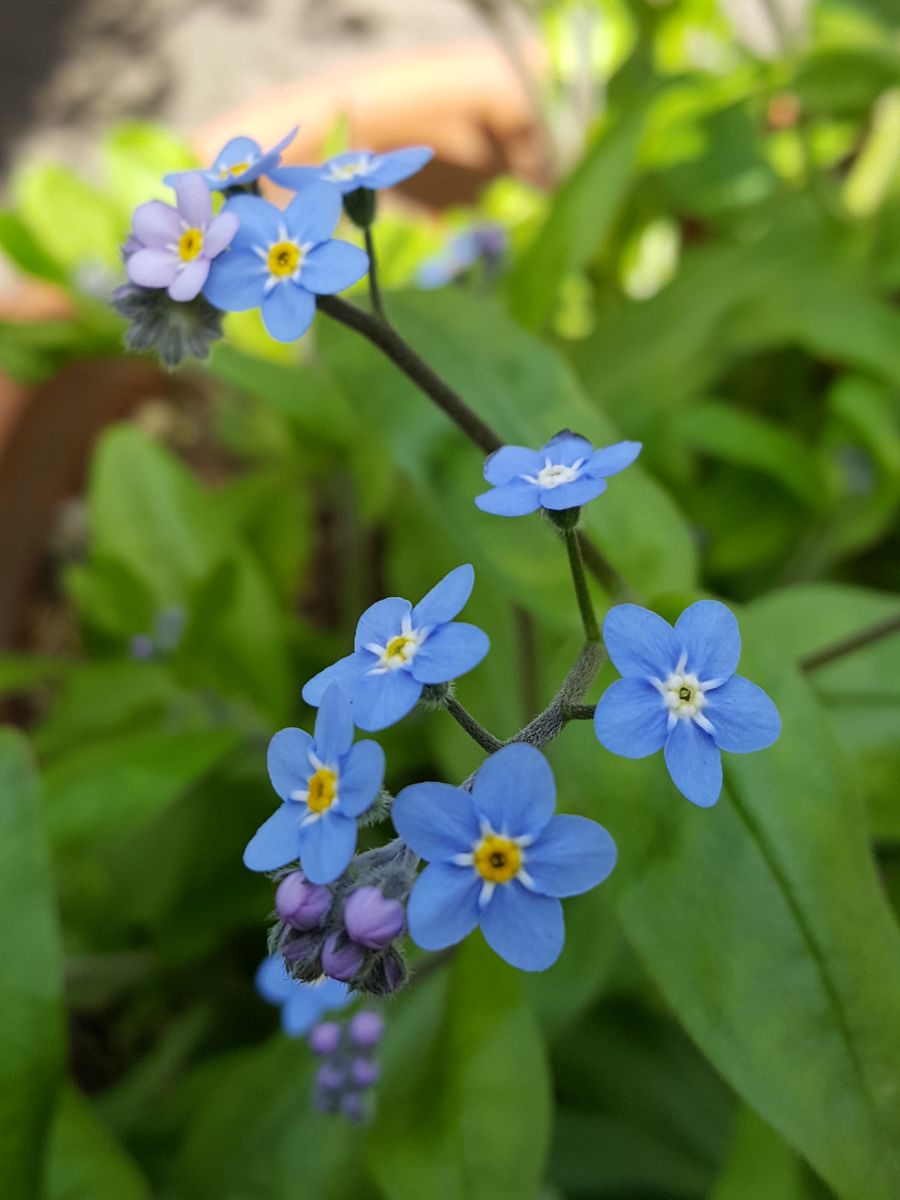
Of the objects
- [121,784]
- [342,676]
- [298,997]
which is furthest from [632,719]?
[121,784]

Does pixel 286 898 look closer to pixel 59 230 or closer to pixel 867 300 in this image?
pixel 867 300

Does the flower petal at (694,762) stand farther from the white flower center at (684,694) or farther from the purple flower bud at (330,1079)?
the purple flower bud at (330,1079)

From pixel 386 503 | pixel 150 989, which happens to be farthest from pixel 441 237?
pixel 150 989

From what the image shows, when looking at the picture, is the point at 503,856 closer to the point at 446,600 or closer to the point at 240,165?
the point at 446,600

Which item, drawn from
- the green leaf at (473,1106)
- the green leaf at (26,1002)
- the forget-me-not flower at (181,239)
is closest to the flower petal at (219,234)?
the forget-me-not flower at (181,239)

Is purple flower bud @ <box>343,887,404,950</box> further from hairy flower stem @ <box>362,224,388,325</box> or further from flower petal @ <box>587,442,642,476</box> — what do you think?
hairy flower stem @ <box>362,224,388,325</box>

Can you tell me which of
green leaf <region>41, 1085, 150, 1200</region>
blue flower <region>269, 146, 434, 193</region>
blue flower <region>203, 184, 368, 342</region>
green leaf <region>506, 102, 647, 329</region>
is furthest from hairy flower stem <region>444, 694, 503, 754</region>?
green leaf <region>506, 102, 647, 329</region>
